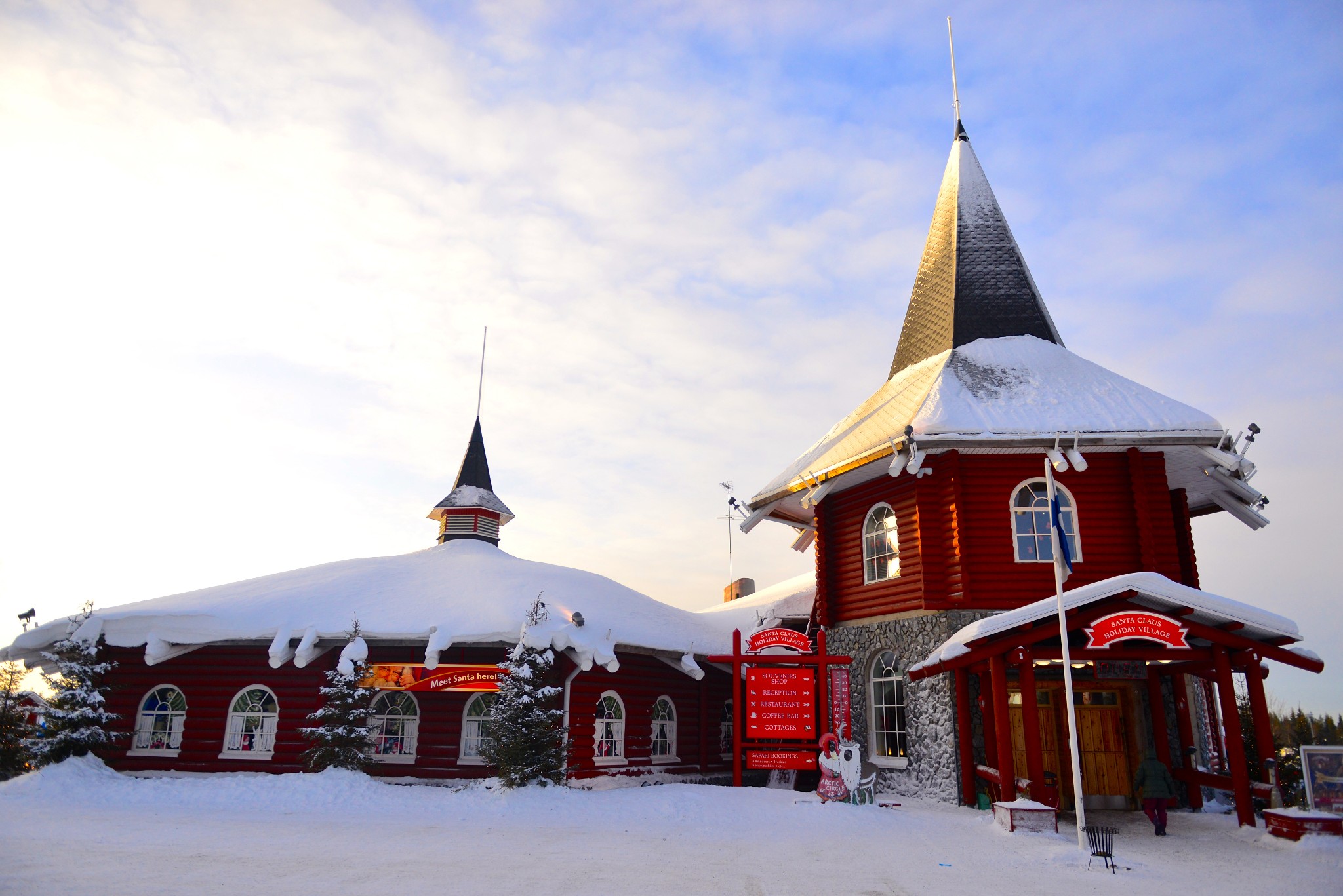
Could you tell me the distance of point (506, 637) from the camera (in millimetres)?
16500

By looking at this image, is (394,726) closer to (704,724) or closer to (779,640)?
(704,724)

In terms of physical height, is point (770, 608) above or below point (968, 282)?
below

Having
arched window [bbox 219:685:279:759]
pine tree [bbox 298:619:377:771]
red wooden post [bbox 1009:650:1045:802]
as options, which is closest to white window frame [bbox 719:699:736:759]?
pine tree [bbox 298:619:377:771]

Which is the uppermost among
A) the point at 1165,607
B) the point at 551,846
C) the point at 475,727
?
the point at 1165,607

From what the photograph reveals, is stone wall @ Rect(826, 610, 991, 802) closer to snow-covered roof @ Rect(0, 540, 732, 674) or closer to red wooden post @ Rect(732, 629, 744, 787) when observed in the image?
red wooden post @ Rect(732, 629, 744, 787)

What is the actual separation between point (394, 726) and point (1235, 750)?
15.2m

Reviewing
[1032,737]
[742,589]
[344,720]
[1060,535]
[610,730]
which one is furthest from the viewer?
[742,589]

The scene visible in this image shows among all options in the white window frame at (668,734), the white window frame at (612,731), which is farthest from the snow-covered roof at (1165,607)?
the white window frame at (668,734)

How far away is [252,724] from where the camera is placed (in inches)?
686

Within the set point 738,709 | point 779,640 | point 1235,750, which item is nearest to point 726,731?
point 738,709

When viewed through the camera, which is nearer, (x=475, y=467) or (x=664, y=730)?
(x=664, y=730)

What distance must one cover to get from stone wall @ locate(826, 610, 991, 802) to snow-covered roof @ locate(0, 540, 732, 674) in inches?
154

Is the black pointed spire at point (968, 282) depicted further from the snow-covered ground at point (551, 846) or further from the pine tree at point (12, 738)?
the pine tree at point (12, 738)

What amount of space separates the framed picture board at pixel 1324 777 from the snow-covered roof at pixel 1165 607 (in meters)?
1.68
